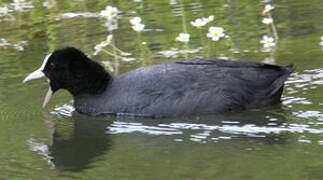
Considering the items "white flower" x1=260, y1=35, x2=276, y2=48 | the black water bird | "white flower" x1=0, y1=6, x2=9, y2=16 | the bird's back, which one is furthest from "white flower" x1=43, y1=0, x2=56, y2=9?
the bird's back

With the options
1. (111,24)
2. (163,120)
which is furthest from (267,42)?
(111,24)

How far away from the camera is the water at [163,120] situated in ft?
21.3

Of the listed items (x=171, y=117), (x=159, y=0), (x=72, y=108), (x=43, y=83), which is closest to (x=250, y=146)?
(x=171, y=117)

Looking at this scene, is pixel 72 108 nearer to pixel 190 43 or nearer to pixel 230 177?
pixel 190 43

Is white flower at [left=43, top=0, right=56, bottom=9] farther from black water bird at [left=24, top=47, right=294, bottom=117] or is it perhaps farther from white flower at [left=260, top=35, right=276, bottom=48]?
black water bird at [left=24, top=47, right=294, bottom=117]

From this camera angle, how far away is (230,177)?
20.0 ft

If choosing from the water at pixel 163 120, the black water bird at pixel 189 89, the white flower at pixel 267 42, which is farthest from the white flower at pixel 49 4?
the black water bird at pixel 189 89

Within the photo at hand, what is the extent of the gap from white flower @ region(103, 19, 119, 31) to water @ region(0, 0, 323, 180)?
95 millimetres

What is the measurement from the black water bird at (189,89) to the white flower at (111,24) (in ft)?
9.82

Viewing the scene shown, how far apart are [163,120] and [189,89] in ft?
1.24

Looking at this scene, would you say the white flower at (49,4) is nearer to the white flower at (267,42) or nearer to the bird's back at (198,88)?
the white flower at (267,42)

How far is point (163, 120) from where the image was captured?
7.93m

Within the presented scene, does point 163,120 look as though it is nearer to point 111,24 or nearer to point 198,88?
point 198,88

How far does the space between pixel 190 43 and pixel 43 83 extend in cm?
202
